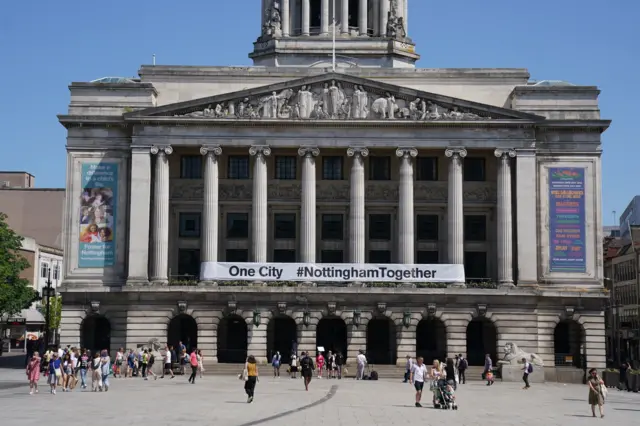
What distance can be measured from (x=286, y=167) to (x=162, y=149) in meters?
9.92

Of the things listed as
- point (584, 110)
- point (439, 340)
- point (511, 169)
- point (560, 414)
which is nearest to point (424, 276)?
point (439, 340)

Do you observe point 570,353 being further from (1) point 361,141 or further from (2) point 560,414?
(2) point 560,414

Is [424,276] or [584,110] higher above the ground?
[584,110]

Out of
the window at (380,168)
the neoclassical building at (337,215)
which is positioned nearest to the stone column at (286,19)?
the neoclassical building at (337,215)

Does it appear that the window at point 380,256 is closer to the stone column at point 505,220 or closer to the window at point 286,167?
the window at point 286,167

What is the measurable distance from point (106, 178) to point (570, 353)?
121ft

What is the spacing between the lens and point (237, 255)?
84.4 m

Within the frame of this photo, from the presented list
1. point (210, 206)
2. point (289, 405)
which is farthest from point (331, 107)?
point (289, 405)

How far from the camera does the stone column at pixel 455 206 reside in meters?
80.6

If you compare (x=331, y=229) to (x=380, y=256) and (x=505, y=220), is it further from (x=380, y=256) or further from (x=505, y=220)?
(x=505, y=220)

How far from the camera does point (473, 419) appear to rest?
4319 cm

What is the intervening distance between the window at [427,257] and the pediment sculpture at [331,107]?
34.7 feet

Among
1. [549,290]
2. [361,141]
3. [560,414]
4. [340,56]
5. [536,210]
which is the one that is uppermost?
[340,56]

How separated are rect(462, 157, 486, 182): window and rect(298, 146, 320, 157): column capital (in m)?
12.1
